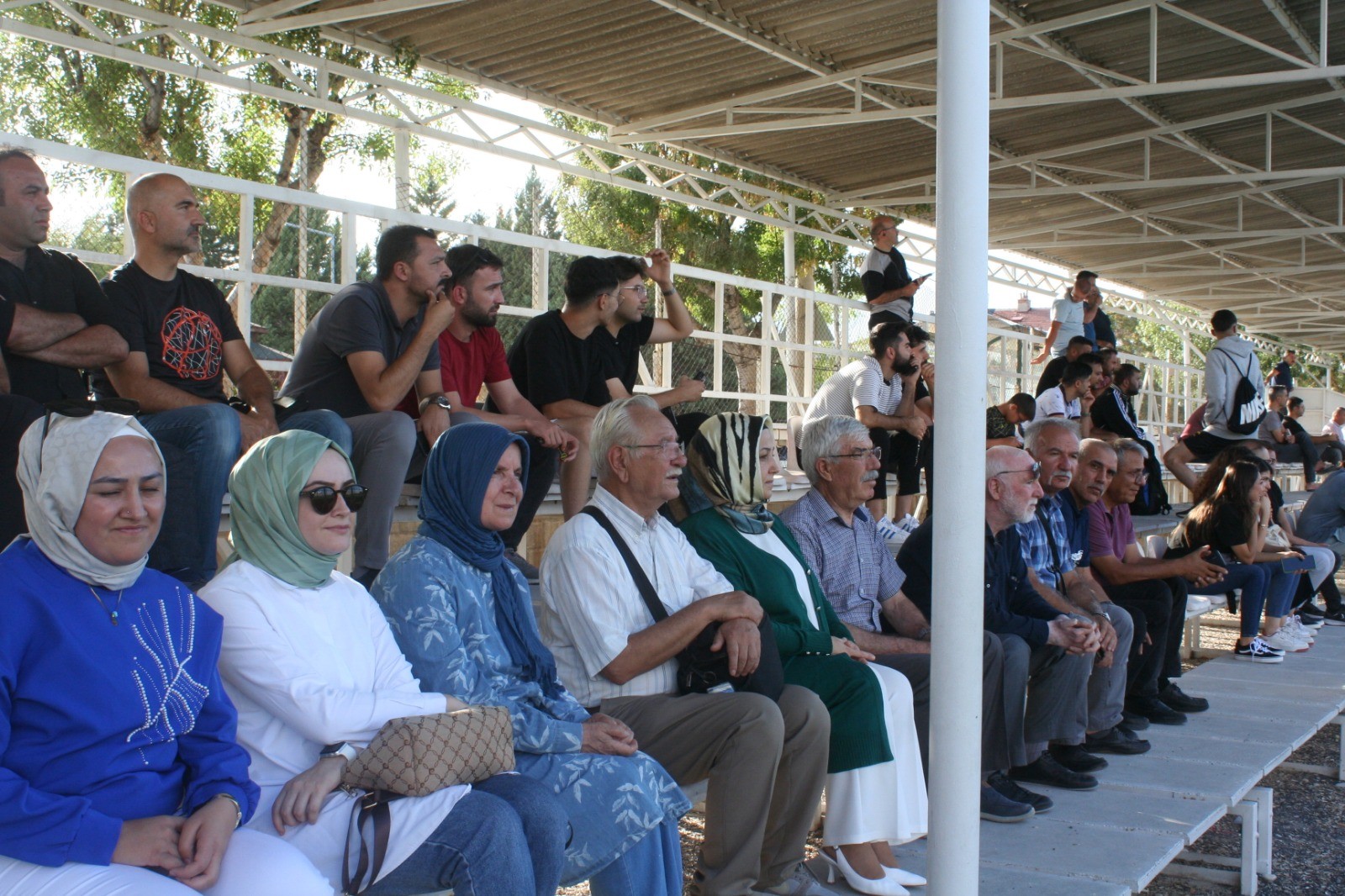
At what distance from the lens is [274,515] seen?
2473 mm

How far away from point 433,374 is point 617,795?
7.38 feet

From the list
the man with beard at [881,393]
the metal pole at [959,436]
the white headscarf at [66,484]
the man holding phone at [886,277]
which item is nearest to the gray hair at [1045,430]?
the man with beard at [881,393]

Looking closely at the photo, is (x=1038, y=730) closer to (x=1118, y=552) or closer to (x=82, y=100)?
(x=1118, y=552)

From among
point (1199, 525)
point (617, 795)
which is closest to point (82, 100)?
point (1199, 525)

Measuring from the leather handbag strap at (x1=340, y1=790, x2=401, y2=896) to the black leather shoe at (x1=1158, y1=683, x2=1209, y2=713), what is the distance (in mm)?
4638

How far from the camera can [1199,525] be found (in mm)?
7324

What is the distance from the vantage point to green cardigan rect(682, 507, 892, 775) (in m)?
3.44

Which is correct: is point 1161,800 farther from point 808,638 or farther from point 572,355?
point 572,355

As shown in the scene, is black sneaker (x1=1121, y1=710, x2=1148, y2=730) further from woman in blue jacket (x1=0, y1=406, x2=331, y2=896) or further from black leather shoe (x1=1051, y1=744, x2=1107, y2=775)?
woman in blue jacket (x1=0, y1=406, x2=331, y2=896)

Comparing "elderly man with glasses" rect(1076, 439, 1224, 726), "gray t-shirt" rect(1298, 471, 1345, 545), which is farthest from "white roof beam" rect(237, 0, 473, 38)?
"gray t-shirt" rect(1298, 471, 1345, 545)

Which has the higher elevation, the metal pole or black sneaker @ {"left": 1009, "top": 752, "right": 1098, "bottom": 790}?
the metal pole

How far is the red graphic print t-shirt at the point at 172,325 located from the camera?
3736mm

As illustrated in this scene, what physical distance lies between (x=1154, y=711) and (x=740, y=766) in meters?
3.39

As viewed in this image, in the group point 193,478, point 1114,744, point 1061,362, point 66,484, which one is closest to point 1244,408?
point 1061,362
